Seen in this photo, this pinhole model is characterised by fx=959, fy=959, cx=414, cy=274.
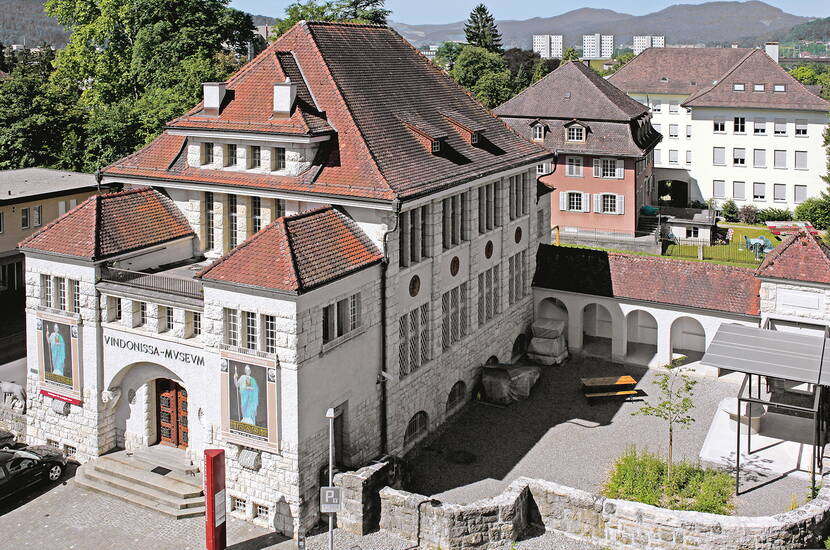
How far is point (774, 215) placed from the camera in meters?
78.1

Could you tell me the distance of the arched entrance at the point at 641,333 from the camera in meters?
46.5

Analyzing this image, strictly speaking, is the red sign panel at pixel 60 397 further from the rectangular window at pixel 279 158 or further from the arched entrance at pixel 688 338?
the arched entrance at pixel 688 338

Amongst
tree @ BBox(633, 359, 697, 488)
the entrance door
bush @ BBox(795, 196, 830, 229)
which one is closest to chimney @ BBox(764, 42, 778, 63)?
bush @ BBox(795, 196, 830, 229)

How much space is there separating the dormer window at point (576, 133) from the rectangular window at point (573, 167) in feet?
4.51

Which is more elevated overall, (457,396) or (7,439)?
(457,396)

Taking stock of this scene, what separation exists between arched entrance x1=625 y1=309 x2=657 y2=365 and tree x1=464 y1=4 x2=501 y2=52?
9146cm

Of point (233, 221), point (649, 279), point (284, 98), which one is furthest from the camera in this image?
point (649, 279)

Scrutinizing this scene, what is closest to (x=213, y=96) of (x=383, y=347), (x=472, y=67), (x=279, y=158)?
(x=279, y=158)

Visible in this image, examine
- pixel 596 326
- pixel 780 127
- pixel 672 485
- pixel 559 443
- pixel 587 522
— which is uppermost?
pixel 780 127

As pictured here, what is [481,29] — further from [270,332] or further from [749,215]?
[270,332]

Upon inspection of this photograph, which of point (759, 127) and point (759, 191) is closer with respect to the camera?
point (759, 127)

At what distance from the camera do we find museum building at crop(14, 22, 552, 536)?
29.5 metres

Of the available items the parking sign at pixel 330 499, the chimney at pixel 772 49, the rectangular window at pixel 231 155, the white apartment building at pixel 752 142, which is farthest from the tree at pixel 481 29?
the parking sign at pixel 330 499

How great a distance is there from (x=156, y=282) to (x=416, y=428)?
11096 millimetres
